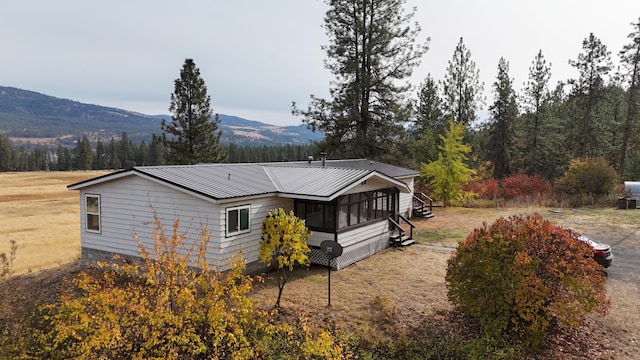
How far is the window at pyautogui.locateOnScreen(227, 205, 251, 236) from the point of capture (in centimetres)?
1216

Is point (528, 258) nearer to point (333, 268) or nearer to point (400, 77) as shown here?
point (333, 268)

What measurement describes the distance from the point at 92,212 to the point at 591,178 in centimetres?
3135

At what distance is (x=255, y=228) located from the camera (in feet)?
42.8

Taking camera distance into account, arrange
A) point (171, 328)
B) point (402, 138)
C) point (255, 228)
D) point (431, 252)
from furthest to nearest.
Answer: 1. point (402, 138)
2. point (431, 252)
3. point (255, 228)
4. point (171, 328)

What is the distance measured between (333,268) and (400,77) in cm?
1879

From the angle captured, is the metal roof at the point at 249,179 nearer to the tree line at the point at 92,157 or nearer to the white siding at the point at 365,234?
the white siding at the point at 365,234

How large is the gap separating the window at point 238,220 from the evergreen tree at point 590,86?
35.0 m

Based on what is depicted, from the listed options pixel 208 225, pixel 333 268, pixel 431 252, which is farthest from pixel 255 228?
pixel 431 252

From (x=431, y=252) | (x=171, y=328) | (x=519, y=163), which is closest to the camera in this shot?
(x=171, y=328)

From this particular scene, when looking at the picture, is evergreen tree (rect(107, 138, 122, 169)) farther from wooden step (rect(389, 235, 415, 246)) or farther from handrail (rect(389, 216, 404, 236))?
wooden step (rect(389, 235, 415, 246))

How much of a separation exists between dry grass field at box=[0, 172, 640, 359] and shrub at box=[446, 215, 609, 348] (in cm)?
85

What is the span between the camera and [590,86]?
35875 millimetres

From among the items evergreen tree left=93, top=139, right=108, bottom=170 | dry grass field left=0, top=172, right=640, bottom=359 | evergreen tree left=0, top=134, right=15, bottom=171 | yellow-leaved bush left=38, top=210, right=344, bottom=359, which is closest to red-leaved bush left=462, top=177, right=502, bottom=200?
dry grass field left=0, top=172, right=640, bottom=359

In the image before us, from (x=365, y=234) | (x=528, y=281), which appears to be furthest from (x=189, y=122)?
(x=528, y=281)
